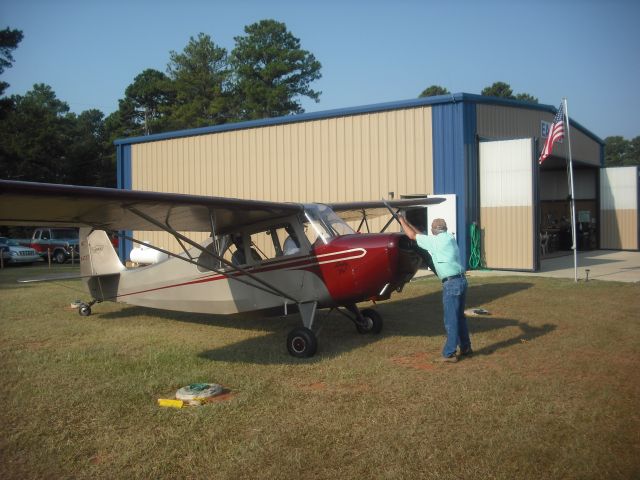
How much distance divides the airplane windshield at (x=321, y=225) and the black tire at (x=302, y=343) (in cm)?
136

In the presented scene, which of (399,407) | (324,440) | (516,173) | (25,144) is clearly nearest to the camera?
(324,440)

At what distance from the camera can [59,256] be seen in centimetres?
2959

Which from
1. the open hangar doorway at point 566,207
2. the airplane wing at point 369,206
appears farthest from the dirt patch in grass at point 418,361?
the open hangar doorway at point 566,207

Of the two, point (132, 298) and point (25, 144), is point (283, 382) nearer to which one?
point (132, 298)

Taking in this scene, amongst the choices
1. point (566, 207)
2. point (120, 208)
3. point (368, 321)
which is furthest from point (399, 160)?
point (566, 207)

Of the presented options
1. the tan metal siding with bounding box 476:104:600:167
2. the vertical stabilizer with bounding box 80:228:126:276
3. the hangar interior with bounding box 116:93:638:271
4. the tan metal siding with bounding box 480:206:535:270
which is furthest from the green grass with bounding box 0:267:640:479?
the tan metal siding with bounding box 476:104:600:167

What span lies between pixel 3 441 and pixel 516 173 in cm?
1644

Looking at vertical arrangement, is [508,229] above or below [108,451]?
above

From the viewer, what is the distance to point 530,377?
6.11 m

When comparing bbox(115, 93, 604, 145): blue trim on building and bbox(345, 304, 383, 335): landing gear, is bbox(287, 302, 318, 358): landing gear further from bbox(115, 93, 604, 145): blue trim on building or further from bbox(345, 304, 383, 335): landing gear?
bbox(115, 93, 604, 145): blue trim on building

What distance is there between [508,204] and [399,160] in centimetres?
393

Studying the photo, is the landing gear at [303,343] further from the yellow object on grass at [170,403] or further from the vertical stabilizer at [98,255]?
the vertical stabilizer at [98,255]

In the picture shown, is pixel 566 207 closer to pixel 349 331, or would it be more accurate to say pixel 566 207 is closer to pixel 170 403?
pixel 349 331

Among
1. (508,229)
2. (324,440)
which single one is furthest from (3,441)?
(508,229)
